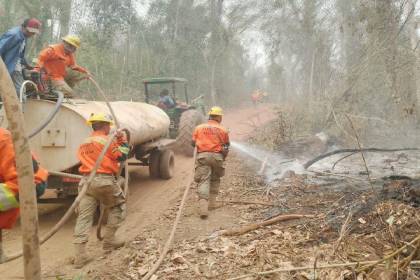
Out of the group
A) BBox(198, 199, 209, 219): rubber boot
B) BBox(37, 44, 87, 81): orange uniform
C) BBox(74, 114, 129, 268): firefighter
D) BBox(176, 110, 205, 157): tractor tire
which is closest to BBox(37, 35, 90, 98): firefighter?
BBox(37, 44, 87, 81): orange uniform

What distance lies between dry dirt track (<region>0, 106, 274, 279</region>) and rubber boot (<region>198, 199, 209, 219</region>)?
43cm

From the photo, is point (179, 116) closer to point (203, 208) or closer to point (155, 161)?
point (155, 161)

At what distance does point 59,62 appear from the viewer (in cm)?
754

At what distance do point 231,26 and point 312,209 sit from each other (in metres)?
20.7

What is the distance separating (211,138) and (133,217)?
1804 mm

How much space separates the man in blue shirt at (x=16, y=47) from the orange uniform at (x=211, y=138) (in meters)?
2.93

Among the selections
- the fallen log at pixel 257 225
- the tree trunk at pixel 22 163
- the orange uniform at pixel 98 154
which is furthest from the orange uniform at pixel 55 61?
the tree trunk at pixel 22 163

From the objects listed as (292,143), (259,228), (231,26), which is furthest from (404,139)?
(231,26)

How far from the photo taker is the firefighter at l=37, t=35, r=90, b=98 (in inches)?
289

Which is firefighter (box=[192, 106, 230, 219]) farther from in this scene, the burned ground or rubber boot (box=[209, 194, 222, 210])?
the burned ground

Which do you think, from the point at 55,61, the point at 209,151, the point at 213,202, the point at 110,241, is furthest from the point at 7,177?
the point at 55,61

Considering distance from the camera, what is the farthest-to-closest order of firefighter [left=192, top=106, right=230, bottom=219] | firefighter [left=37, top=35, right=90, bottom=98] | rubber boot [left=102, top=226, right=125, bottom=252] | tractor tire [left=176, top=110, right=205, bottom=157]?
tractor tire [left=176, top=110, right=205, bottom=157] → firefighter [left=37, top=35, right=90, bottom=98] → firefighter [left=192, top=106, right=230, bottom=219] → rubber boot [left=102, top=226, right=125, bottom=252]

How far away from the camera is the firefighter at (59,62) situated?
24.0 feet

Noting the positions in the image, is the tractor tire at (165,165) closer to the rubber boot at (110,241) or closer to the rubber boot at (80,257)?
the rubber boot at (110,241)
